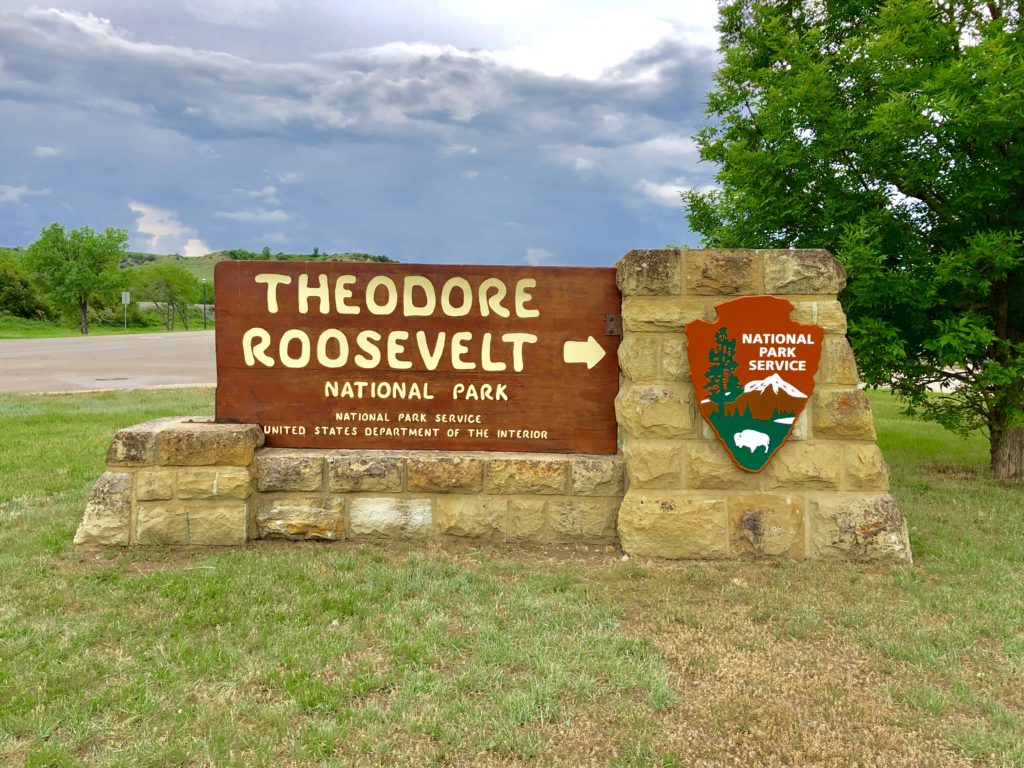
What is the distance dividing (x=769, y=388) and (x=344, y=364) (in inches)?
117

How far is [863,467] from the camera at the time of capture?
4.65m

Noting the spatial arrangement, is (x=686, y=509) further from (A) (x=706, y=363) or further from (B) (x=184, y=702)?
(B) (x=184, y=702)

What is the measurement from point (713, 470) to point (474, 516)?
1673 millimetres

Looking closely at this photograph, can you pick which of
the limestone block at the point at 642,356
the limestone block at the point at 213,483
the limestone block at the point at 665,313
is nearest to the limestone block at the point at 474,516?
the limestone block at the point at 642,356

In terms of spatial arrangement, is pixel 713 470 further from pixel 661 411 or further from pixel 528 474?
pixel 528 474

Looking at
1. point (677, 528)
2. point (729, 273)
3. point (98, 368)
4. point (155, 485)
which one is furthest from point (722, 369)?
point (98, 368)

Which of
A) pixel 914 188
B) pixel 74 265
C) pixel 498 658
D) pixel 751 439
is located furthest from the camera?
pixel 74 265

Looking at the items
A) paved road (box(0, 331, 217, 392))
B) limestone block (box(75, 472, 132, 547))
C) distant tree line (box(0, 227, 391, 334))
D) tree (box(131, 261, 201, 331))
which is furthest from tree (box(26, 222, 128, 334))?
limestone block (box(75, 472, 132, 547))

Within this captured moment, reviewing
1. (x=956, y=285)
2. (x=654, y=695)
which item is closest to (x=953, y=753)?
(x=654, y=695)

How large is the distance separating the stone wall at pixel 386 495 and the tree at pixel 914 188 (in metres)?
3.71

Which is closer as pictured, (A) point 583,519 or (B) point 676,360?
(B) point 676,360

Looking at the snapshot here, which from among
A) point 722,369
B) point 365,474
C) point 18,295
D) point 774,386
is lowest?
point 365,474

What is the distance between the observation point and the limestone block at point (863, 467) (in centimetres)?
465

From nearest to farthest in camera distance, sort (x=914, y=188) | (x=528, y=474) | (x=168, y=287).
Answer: (x=528, y=474) → (x=914, y=188) → (x=168, y=287)
